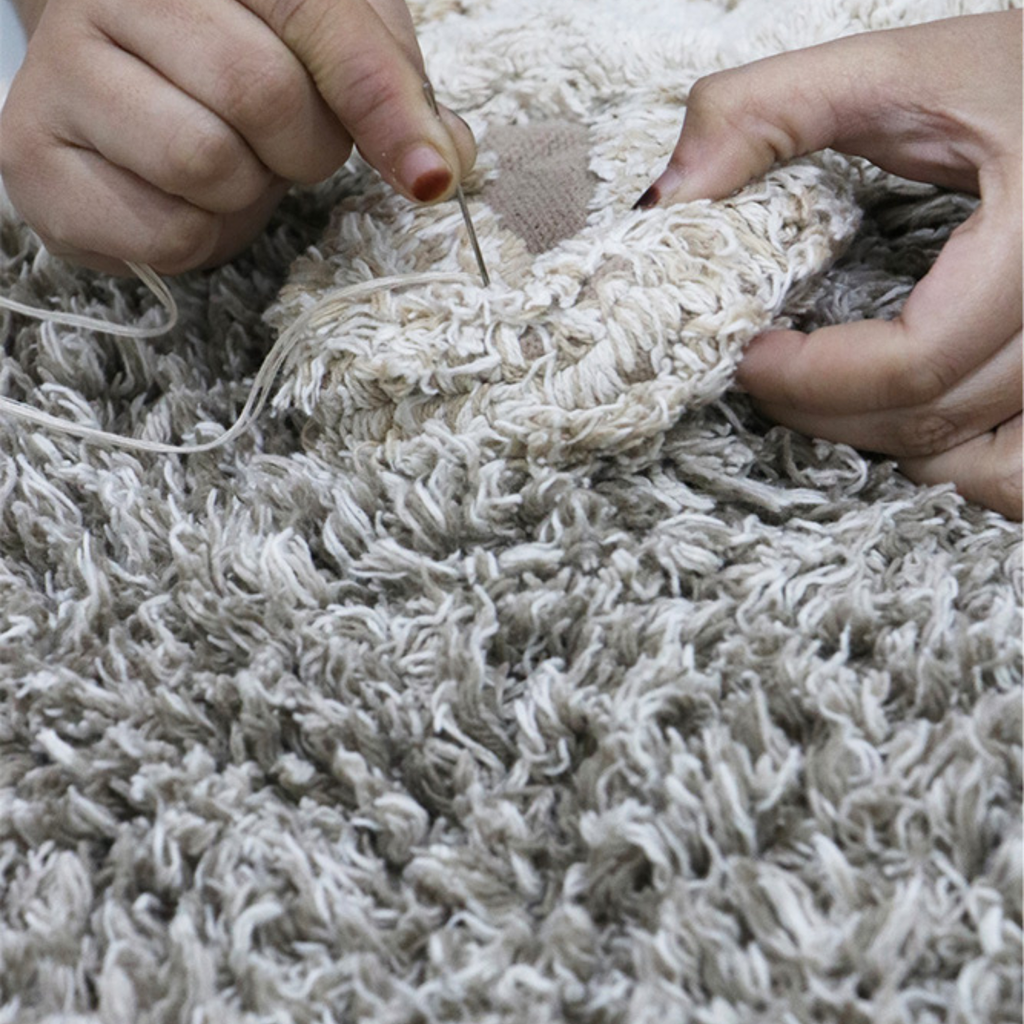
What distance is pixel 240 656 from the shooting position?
45cm

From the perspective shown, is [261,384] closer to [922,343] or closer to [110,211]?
[110,211]

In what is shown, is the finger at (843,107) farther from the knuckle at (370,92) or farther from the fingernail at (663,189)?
the knuckle at (370,92)

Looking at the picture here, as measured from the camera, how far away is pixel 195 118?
0.53 meters

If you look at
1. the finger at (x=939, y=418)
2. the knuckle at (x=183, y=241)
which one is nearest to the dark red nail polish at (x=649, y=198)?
the finger at (x=939, y=418)

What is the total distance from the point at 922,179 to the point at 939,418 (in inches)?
5.6

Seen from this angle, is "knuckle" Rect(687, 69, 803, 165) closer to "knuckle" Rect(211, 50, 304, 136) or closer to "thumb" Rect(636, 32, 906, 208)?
"thumb" Rect(636, 32, 906, 208)

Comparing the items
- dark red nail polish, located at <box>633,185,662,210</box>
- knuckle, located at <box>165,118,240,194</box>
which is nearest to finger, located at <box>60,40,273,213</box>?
knuckle, located at <box>165,118,240,194</box>

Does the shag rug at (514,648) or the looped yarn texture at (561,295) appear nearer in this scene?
the shag rug at (514,648)

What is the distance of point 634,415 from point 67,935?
292 millimetres

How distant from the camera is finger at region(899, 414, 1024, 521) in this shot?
1.58 ft

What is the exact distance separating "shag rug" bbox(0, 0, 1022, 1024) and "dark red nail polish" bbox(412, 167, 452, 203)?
1.2 inches

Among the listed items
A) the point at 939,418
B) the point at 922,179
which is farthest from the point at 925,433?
the point at 922,179

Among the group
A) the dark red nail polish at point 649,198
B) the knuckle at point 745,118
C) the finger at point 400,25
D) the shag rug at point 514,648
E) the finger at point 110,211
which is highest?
the finger at point 400,25

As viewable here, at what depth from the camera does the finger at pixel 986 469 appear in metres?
0.48
